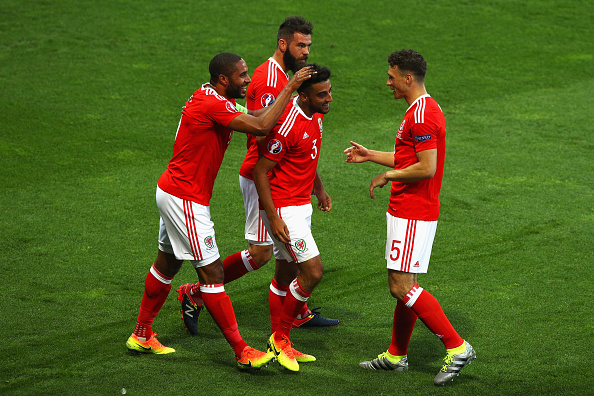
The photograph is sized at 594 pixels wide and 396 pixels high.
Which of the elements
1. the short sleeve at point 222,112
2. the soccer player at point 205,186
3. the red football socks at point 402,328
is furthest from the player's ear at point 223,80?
the red football socks at point 402,328

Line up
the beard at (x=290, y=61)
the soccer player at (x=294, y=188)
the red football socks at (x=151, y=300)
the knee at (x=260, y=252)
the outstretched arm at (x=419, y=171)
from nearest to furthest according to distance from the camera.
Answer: the outstretched arm at (x=419, y=171) → the soccer player at (x=294, y=188) → the red football socks at (x=151, y=300) → the knee at (x=260, y=252) → the beard at (x=290, y=61)

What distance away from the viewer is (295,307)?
457cm

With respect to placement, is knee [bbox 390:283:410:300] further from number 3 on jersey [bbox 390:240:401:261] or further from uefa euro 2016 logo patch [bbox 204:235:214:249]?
uefa euro 2016 logo patch [bbox 204:235:214:249]

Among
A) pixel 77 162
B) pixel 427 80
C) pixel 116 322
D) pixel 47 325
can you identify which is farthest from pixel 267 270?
pixel 427 80

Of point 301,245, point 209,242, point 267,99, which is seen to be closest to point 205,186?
point 209,242

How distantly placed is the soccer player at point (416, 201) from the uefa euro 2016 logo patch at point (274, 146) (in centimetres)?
62

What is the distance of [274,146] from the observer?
14.4 ft

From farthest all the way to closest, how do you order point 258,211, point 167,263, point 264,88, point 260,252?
point 264,88, point 260,252, point 258,211, point 167,263

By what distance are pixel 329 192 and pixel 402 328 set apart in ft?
12.0

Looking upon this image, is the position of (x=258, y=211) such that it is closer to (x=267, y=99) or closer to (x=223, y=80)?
(x=267, y=99)

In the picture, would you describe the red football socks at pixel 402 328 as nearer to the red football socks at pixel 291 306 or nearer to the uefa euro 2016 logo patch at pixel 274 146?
the red football socks at pixel 291 306

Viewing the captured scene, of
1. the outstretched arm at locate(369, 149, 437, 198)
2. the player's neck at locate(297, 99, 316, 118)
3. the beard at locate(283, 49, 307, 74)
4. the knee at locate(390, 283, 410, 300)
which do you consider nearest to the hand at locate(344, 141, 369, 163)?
the player's neck at locate(297, 99, 316, 118)

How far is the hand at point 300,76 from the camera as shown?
4.20 m

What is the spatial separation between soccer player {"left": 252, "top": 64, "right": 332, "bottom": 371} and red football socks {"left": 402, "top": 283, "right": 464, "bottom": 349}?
2.13 ft
